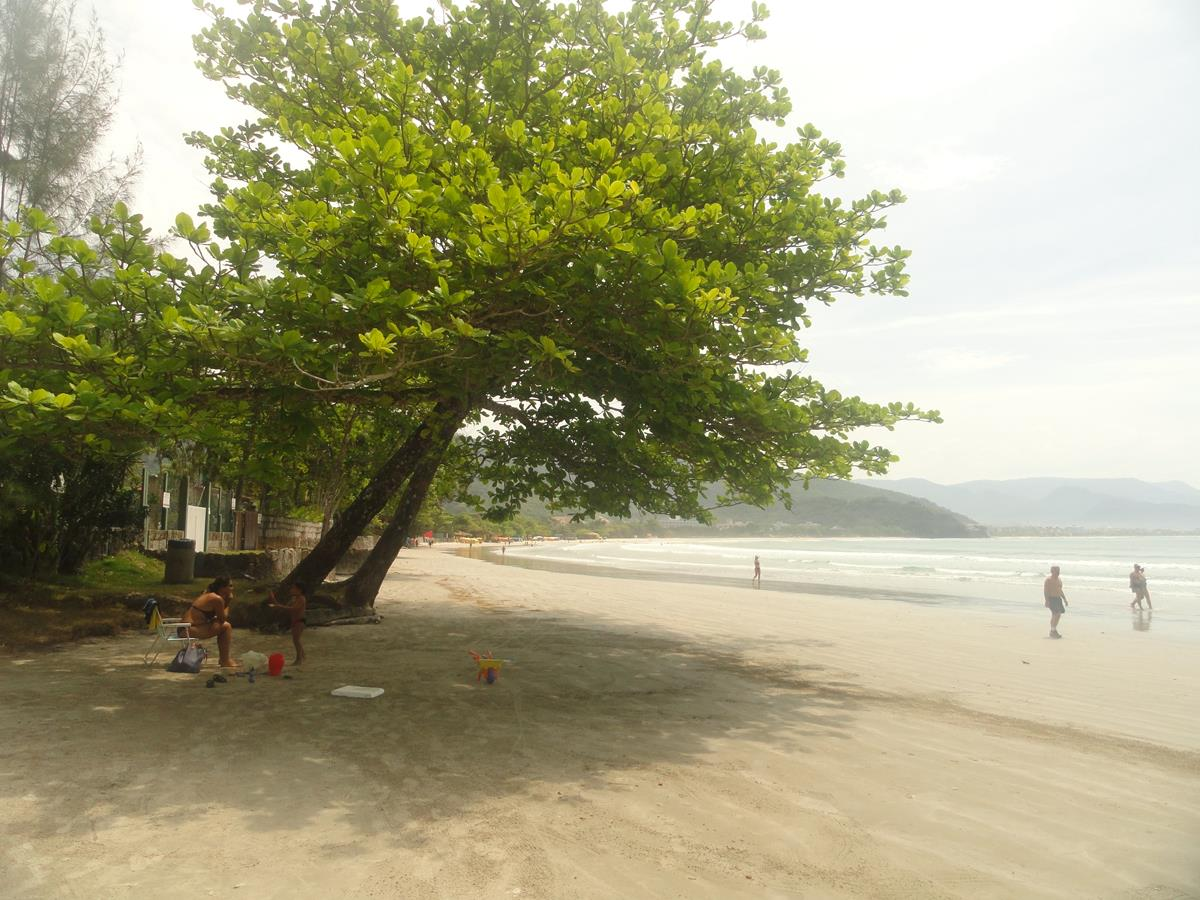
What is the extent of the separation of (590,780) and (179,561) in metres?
13.9

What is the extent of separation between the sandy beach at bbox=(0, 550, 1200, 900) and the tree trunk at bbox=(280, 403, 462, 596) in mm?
2075

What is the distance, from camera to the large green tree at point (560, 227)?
630cm

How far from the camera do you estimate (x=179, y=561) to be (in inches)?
632

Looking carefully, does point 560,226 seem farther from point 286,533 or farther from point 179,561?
point 286,533

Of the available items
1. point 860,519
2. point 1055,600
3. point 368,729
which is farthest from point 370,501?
point 860,519

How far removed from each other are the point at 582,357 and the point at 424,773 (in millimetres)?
4668

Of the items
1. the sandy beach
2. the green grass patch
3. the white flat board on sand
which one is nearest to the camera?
the sandy beach

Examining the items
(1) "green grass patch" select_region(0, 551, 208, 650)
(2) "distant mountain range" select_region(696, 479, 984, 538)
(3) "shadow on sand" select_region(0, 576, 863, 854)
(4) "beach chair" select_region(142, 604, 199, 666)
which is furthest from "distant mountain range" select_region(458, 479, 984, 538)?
(3) "shadow on sand" select_region(0, 576, 863, 854)

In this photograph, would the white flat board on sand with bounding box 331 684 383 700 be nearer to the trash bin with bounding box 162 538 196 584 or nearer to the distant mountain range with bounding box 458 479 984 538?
the trash bin with bounding box 162 538 196 584

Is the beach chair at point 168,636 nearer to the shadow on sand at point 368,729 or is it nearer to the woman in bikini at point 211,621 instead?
the woman in bikini at point 211,621

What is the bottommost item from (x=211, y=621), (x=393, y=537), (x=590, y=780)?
(x=590, y=780)

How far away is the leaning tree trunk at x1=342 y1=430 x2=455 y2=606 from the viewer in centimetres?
1305

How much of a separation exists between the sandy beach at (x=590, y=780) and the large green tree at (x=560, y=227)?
307 cm

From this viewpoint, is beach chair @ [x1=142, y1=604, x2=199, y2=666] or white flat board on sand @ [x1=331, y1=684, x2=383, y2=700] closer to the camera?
white flat board on sand @ [x1=331, y1=684, x2=383, y2=700]
